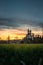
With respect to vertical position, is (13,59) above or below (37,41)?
below

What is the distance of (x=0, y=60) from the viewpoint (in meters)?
7.18

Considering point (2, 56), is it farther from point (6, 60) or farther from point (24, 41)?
point (24, 41)

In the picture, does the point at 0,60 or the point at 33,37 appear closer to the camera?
the point at 0,60

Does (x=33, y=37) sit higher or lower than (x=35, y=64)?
higher

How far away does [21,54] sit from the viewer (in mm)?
7605

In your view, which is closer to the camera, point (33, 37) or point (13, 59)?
point (13, 59)

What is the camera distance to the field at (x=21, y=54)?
7309 millimetres

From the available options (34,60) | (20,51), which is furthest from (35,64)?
(20,51)

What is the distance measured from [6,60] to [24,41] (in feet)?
2.77

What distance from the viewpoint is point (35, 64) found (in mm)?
7363

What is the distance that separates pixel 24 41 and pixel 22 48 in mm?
231

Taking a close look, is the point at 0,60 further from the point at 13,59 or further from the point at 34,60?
the point at 34,60

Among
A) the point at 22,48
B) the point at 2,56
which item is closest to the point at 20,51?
the point at 22,48

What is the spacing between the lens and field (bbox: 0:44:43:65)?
7.31 meters
